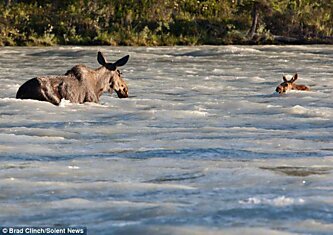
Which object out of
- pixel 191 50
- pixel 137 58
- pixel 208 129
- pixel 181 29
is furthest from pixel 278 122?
pixel 181 29

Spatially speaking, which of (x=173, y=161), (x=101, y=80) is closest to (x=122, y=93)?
(x=101, y=80)

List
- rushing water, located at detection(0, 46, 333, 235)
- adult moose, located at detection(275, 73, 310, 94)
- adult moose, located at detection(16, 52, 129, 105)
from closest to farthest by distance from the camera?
rushing water, located at detection(0, 46, 333, 235), adult moose, located at detection(16, 52, 129, 105), adult moose, located at detection(275, 73, 310, 94)

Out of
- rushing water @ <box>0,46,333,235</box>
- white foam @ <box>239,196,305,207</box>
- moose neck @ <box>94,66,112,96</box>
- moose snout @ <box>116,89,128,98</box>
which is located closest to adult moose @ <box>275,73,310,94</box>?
rushing water @ <box>0,46,333,235</box>

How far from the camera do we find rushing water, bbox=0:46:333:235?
6.25m

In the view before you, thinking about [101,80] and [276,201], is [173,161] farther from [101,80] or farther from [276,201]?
[101,80]

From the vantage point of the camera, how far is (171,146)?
388 inches

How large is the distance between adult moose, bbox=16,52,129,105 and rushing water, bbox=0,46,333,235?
0.22m

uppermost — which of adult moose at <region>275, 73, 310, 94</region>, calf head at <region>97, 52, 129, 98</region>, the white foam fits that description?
the white foam

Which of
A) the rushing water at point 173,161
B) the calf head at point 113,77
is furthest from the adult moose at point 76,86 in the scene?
the rushing water at point 173,161

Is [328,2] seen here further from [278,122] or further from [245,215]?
[245,215]

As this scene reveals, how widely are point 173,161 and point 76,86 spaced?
5.67m

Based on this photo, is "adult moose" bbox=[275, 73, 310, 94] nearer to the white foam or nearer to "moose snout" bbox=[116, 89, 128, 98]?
"moose snout" bbox=[116, 89, 128, 98]

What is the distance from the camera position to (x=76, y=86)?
14.2m

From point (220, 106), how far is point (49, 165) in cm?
638
